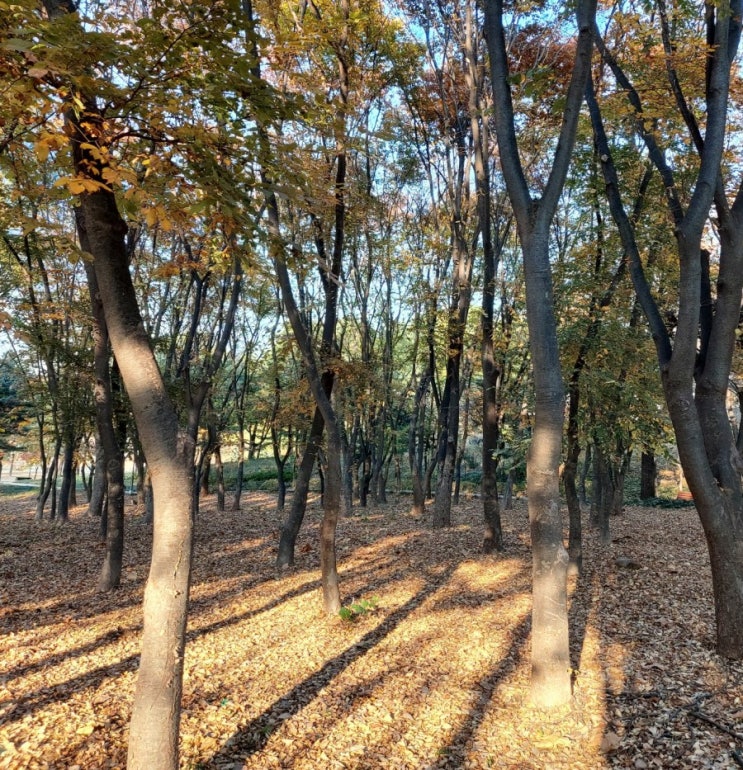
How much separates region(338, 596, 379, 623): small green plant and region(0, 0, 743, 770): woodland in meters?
0.04

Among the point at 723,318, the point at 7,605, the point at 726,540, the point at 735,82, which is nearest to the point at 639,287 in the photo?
the point at 723,318

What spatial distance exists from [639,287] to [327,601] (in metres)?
5.24

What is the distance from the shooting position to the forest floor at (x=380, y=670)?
351 centimetres

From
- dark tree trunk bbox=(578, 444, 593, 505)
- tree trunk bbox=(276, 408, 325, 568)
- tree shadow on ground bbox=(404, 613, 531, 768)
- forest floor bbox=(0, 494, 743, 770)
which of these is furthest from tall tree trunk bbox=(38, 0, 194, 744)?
dark tree trunk bbox=(578, 444, 593, 505)

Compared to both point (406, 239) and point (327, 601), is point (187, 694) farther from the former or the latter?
point (406, 239)

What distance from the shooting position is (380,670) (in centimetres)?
477

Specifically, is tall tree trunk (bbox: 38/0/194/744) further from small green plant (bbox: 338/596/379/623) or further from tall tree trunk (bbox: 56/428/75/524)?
tall tree trunk (bbox: 56/428/75/524)

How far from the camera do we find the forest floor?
3507 mm

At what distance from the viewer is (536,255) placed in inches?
161

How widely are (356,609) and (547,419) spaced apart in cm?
367

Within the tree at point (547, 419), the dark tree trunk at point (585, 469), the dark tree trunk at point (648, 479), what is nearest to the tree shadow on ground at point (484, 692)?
the tree at point (547, 419)

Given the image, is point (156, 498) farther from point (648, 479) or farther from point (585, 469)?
point (648, 479)

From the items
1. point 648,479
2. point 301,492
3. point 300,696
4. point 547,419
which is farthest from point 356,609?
point 648,479

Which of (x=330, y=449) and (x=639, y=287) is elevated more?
(x=639, y=287)
